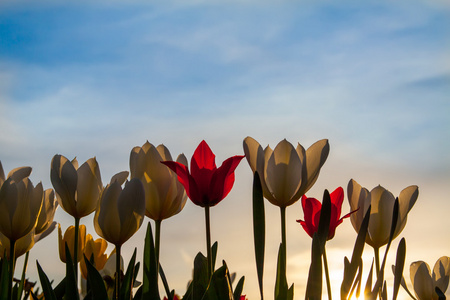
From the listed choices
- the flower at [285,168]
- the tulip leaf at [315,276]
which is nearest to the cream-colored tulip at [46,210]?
the flower at [285,168]

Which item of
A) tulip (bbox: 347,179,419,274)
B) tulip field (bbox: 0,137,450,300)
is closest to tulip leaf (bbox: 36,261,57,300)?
tulip field (bbox: 0,137,450,300)

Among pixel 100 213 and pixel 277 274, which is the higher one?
pixel 100 213

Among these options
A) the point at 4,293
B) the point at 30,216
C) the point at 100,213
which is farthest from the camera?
the point at 4,293

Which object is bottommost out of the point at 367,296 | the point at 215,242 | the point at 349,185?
the point at 367,296

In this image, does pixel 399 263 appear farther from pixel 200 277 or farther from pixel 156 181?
pixel 156 181

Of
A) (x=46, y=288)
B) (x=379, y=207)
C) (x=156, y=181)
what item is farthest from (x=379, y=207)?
(x=46, y=288)

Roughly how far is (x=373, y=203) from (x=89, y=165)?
27.5 inches

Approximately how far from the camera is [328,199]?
3.59 feet

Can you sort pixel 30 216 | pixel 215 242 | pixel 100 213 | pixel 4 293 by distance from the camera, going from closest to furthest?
pixel 100 213, pixel 30 216, pixel 4 293, pixel 215 242

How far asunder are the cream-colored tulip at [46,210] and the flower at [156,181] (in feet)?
1.27

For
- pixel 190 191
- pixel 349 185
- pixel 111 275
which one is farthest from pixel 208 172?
pixel 111 275

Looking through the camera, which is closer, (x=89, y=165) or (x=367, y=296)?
(x=367, y=296)

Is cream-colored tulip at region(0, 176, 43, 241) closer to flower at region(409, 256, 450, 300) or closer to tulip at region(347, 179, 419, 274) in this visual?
tulip at region(347, 179, 419, 274)

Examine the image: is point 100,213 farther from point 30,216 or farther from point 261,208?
point 261,208
